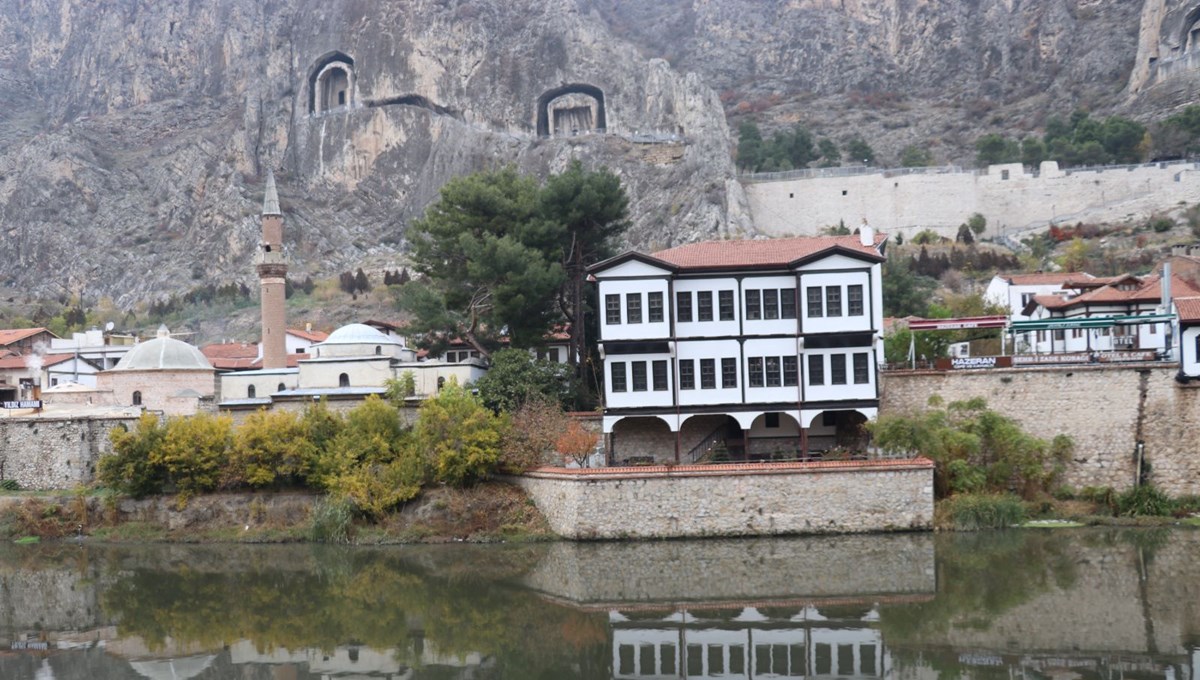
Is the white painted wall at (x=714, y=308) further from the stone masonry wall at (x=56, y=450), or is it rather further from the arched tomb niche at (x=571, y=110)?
the arched tomb niche at (x=571, y=110)

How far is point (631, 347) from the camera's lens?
3816cm

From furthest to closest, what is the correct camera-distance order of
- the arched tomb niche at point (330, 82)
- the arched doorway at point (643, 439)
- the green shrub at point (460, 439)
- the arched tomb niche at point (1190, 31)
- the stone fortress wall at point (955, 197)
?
the arched tomb niche at point (330, 82) → the arched tomb niche at point (1190, 31) → the stone fortress wall at point (955, 197) → the arched doorway at point (643, 439) → the green shrub at point (460, 439)

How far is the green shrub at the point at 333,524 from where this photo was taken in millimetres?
35969

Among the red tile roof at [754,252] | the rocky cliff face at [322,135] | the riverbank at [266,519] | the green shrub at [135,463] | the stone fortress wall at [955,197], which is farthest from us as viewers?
the rocky cliff face at [322,135]

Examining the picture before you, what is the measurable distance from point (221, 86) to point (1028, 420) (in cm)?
8915

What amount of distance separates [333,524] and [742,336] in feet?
42.1

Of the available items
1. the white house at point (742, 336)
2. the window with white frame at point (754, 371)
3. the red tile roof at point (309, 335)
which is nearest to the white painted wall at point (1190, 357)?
the white house at point (742, 336)

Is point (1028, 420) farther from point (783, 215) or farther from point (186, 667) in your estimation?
point (783, 215)

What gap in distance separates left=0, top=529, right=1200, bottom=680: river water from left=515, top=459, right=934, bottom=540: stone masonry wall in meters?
0.71

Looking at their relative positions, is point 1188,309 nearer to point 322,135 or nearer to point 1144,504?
point 1144,504

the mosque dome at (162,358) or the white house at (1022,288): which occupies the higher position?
the white house at (1022,288)

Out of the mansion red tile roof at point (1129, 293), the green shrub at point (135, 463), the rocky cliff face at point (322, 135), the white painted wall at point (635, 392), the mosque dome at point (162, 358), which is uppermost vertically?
the rocky cliff face at point (322, 135)

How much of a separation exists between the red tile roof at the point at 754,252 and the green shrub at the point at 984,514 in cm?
763

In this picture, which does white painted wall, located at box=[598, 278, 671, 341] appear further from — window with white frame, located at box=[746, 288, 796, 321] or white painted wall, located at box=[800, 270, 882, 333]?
white painted wall, located at box=[800, 270, 882, 333]
